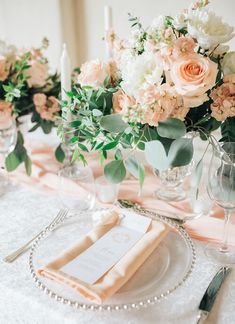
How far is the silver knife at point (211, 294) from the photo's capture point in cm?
72

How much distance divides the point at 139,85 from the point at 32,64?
1.88ft

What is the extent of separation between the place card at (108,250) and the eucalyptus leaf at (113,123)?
0.68ft

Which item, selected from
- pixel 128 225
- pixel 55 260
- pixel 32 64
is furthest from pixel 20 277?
pixel 32 64

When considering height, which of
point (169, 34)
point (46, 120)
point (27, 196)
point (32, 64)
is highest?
point (169, 34)

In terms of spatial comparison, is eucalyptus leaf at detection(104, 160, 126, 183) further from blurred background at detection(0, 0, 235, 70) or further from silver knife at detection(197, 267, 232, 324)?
blurred background at detection(0, 0, 235, 70)

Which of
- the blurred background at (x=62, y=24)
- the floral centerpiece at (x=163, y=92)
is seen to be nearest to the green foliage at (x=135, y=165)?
the floral centerpiece at (x=163, y=92)

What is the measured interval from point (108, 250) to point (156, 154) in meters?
0.24

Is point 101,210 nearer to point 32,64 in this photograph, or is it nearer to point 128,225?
point 128,225

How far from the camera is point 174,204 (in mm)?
1096

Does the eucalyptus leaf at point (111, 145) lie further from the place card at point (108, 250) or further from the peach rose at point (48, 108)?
the peach rose at point (48, 108)

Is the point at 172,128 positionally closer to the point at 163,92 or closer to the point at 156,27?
the point at 163,92

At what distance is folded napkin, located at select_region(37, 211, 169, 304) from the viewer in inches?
28.2

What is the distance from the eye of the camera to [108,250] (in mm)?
840

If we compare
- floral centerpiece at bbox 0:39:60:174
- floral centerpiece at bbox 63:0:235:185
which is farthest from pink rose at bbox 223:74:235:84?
floral centerpiece at bbox 0:39:60:174
